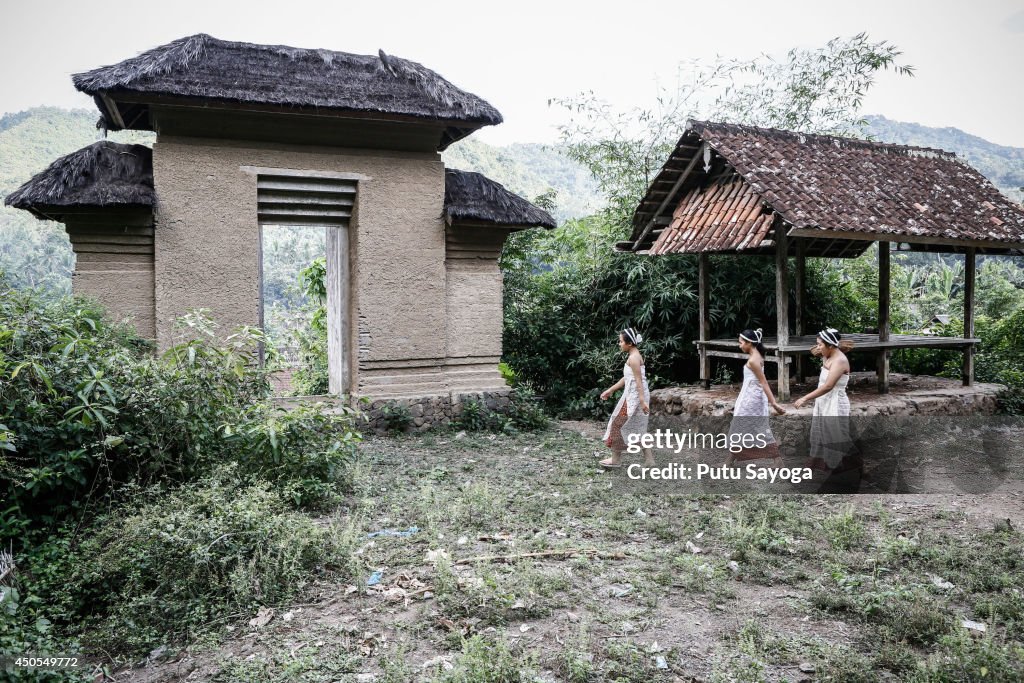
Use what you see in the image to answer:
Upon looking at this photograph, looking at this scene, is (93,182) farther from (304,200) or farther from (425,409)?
(425,409)

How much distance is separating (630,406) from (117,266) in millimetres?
6147

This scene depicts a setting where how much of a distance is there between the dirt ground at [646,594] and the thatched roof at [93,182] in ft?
14.5

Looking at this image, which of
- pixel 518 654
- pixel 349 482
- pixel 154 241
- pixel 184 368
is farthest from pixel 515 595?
pixel 154 241

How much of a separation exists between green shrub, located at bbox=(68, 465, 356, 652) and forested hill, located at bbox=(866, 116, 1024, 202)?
46.8m

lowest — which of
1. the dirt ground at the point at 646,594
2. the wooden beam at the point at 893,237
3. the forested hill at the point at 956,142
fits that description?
the dirt ground at the point at 646,594

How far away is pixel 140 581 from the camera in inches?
174

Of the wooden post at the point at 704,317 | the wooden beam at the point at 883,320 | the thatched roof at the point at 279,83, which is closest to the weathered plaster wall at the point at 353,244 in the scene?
the thatched roof at the point at 279,83

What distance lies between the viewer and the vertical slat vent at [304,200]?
30.9ft

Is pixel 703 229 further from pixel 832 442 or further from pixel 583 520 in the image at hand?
pixel 583 520

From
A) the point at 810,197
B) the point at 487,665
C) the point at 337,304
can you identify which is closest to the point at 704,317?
the point at 810,197

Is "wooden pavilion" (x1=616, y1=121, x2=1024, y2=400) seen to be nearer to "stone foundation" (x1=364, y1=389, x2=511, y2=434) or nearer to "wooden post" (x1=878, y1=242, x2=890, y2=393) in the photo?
"wooden post" (x1=878, y1=242, x2=890, y2=393)

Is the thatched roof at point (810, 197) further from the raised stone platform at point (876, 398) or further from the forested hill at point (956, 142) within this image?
the forested hill at point (956, 142)

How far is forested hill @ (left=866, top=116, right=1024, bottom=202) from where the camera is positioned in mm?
43875

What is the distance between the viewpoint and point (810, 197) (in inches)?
358
